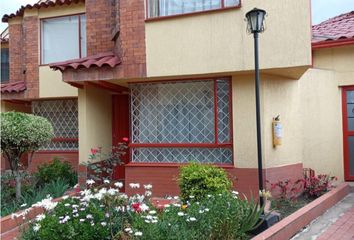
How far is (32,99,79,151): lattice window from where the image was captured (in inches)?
488

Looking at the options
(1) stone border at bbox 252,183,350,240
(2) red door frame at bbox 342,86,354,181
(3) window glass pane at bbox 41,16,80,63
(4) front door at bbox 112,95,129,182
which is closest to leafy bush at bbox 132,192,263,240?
(1) stone border at bbox 252,183,350,240

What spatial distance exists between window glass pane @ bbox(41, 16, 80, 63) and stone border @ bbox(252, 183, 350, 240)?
25.8 feet

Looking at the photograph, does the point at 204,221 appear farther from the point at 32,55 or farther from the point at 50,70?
the point at 32,55

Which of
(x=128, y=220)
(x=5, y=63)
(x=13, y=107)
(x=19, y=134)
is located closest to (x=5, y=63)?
(x=5, y=63)

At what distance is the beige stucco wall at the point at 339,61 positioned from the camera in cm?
1095

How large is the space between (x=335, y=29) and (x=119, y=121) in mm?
6690

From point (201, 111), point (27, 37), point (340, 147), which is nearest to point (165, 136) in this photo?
point (201, 111)

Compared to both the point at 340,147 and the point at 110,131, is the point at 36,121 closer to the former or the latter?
the point at 110,131

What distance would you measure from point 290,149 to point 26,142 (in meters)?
5.78

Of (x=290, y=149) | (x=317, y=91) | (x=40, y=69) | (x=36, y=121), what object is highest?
(x=40, y=69)

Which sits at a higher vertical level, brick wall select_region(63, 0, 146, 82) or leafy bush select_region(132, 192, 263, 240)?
brick wall select_region(63, 0, 146, 82)

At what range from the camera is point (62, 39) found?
12.7 metres

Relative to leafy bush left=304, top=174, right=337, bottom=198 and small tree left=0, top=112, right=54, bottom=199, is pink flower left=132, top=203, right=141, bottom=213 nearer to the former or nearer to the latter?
small tree left=0, top=112, right=54, bottom=199

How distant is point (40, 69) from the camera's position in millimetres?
12625
